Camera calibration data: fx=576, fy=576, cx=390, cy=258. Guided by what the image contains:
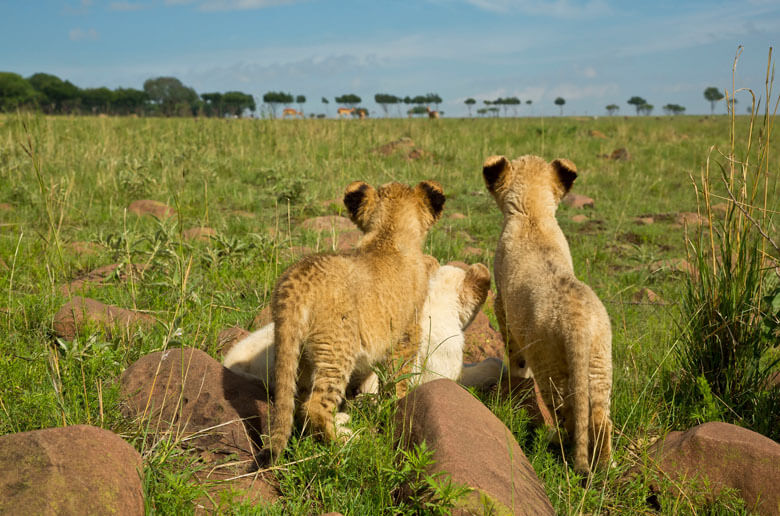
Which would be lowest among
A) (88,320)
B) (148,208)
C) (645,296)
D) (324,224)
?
(645,296)

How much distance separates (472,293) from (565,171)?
3.90ft

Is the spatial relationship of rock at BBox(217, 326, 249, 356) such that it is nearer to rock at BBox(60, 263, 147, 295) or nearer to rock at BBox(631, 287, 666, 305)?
rock at BBox(60, 263, 147, 295)

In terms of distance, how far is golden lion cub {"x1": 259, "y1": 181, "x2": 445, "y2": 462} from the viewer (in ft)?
10.3

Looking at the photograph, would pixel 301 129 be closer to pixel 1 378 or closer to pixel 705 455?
pixel 1 378

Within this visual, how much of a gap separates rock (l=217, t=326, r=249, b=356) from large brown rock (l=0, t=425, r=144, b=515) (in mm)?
2047

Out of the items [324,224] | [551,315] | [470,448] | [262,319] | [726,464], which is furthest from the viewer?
[324,224]

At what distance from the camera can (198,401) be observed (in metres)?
3.44

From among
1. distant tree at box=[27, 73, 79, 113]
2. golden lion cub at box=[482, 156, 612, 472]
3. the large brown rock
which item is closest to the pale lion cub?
golden lion cub at box=[482, 156, 612, 472]

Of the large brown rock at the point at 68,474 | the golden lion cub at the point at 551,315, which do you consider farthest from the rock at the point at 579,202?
the large brown rock at the point at 68,474

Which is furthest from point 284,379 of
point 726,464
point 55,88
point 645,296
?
point 55,88

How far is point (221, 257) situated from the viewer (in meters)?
6.37

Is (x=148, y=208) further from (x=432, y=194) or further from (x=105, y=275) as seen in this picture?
(x=432, y=194)

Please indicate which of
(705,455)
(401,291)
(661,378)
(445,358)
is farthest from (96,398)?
(661,378)

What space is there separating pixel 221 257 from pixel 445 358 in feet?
10.5
